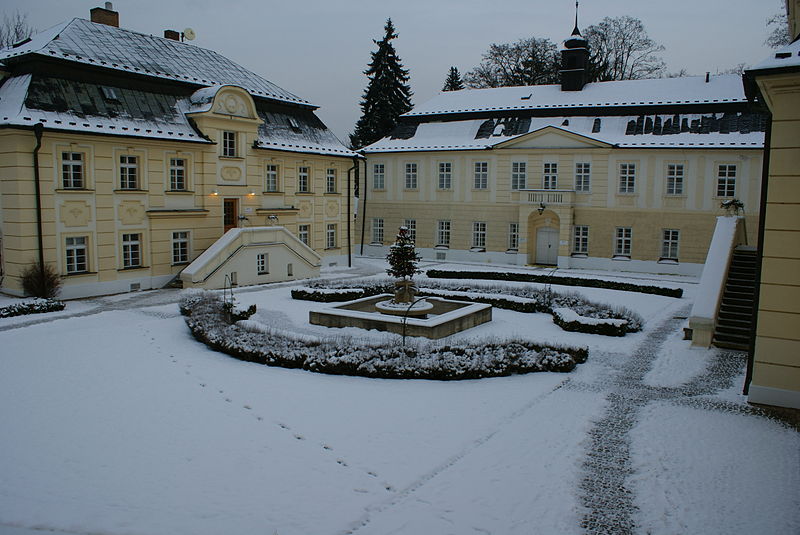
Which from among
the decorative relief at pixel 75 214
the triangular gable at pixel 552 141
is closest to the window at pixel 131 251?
the decorative relief at pixel 75 214

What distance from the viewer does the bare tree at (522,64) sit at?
53.5 metres

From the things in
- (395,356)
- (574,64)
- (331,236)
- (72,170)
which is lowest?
Answer: (395,356)

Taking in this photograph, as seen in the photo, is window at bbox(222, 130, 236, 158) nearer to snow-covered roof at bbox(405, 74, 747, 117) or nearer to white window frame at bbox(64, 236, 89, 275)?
white window frame at bbox(64, 236, 89, 275)

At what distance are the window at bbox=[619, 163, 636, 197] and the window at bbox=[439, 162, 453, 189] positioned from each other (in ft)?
31.3

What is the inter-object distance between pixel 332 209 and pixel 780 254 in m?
24.7

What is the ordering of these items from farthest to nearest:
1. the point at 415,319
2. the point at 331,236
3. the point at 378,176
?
1. the point at 378,176
2. the point at 331,236
3. the point at 415,319

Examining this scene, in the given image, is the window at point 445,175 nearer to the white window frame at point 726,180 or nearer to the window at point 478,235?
the window at point 478,235

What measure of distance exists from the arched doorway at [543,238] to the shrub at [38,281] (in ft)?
77.7

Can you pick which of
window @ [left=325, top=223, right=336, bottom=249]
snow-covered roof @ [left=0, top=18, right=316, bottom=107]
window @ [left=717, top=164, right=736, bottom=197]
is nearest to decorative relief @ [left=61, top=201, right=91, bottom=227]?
snow-covered roof @ [left=0, top=18, right=316, bottom=107]

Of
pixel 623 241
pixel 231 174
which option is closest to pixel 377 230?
pixel 231 174

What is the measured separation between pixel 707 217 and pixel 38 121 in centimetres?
2924

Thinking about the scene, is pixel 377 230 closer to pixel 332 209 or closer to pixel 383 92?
pixel 332 209

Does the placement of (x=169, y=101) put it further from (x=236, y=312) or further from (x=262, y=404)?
(x=262, y=404)

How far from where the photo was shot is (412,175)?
39.7 meters
